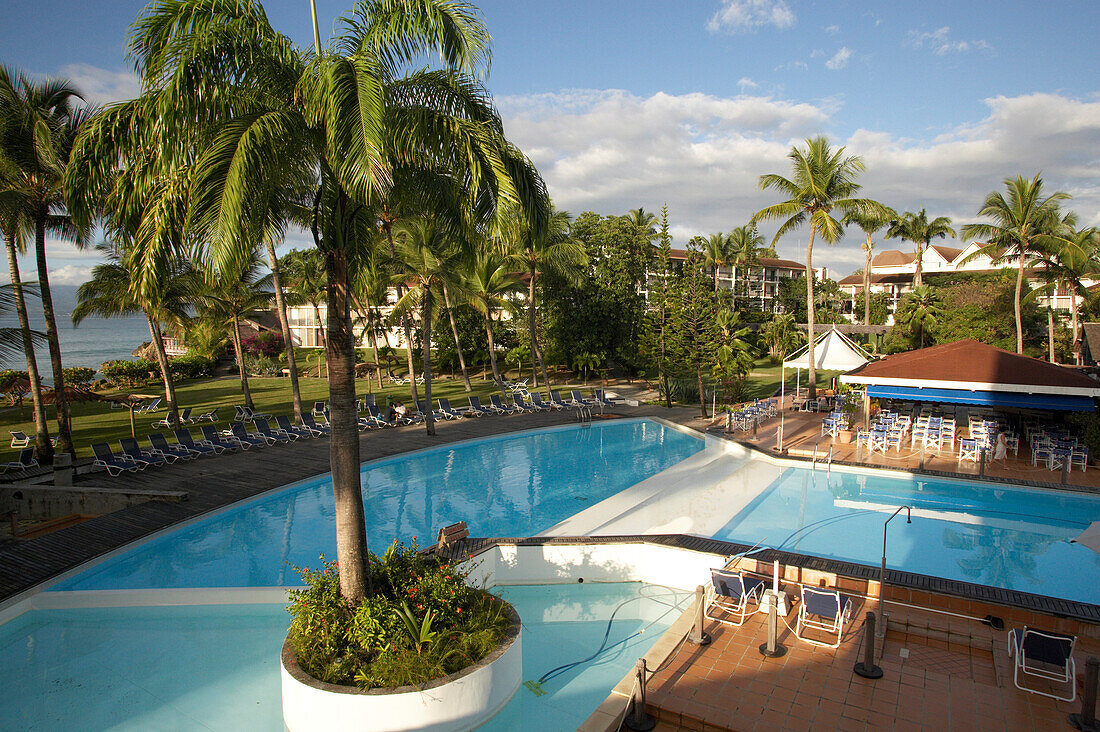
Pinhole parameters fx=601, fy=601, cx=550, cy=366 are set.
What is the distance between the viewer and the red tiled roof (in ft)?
41.7

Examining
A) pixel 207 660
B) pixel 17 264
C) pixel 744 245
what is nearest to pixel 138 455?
pixel 17 264

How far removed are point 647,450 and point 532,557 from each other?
917 cm

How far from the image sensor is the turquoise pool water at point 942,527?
27.1ft

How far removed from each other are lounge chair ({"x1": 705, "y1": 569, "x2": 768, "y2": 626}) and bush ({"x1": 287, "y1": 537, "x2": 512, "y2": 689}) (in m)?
2.36

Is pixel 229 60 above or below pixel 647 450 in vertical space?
above

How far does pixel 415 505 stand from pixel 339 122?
9045 millimetres

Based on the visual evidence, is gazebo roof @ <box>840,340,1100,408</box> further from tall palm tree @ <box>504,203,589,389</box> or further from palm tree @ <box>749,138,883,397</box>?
tall palm tree @ <box>504,203,589,389</box>

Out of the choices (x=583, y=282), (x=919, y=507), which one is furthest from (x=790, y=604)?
(x=583, y=282)

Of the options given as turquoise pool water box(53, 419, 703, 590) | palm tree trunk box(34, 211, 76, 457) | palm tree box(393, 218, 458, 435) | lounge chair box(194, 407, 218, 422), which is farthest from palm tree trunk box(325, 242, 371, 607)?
lounge chair box(194, 407, 218, 422)

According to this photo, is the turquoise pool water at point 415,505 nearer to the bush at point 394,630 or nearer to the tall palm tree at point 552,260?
the bush at point 394,630

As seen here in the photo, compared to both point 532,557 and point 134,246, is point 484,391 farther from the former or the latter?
point 134,246

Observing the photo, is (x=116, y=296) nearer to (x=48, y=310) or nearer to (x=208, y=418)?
(x=208, y=418)

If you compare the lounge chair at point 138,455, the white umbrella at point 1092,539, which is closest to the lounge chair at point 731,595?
the white umbrella at point 1092,539

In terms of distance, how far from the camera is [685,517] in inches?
417
